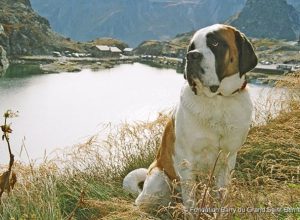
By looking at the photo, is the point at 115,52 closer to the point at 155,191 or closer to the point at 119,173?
the point at 119,173

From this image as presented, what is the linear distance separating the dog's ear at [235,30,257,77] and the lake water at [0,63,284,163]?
69.7ft

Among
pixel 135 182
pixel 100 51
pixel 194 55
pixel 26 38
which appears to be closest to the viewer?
pixel 194 55

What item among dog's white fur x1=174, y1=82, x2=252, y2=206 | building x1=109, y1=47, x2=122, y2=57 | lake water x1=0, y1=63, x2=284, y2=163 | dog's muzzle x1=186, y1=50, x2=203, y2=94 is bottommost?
building x1=109, y1=47, x2=122, y2=57

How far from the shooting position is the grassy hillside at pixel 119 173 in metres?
3.93

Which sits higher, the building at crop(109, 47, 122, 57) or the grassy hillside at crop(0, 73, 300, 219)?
the grassy hillside at crop(0, 73, 300, 219)

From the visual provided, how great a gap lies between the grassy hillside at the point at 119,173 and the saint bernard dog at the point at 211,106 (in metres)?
0.26

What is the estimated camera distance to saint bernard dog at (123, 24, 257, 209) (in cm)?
363

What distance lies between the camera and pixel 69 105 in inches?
2218

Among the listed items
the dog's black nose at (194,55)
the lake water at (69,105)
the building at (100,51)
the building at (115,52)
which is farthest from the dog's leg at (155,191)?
the building at (115,52)

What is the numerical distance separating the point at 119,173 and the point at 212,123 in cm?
309

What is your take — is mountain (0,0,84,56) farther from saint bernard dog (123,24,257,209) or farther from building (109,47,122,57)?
saint bernard dog (123,24,257,209)

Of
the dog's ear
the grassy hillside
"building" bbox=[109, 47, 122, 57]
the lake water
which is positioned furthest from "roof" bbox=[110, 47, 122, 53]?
the dog's ear

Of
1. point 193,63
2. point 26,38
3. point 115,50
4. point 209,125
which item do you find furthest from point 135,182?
point 115,50

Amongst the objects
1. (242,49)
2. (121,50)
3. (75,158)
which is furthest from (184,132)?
(121,50)
